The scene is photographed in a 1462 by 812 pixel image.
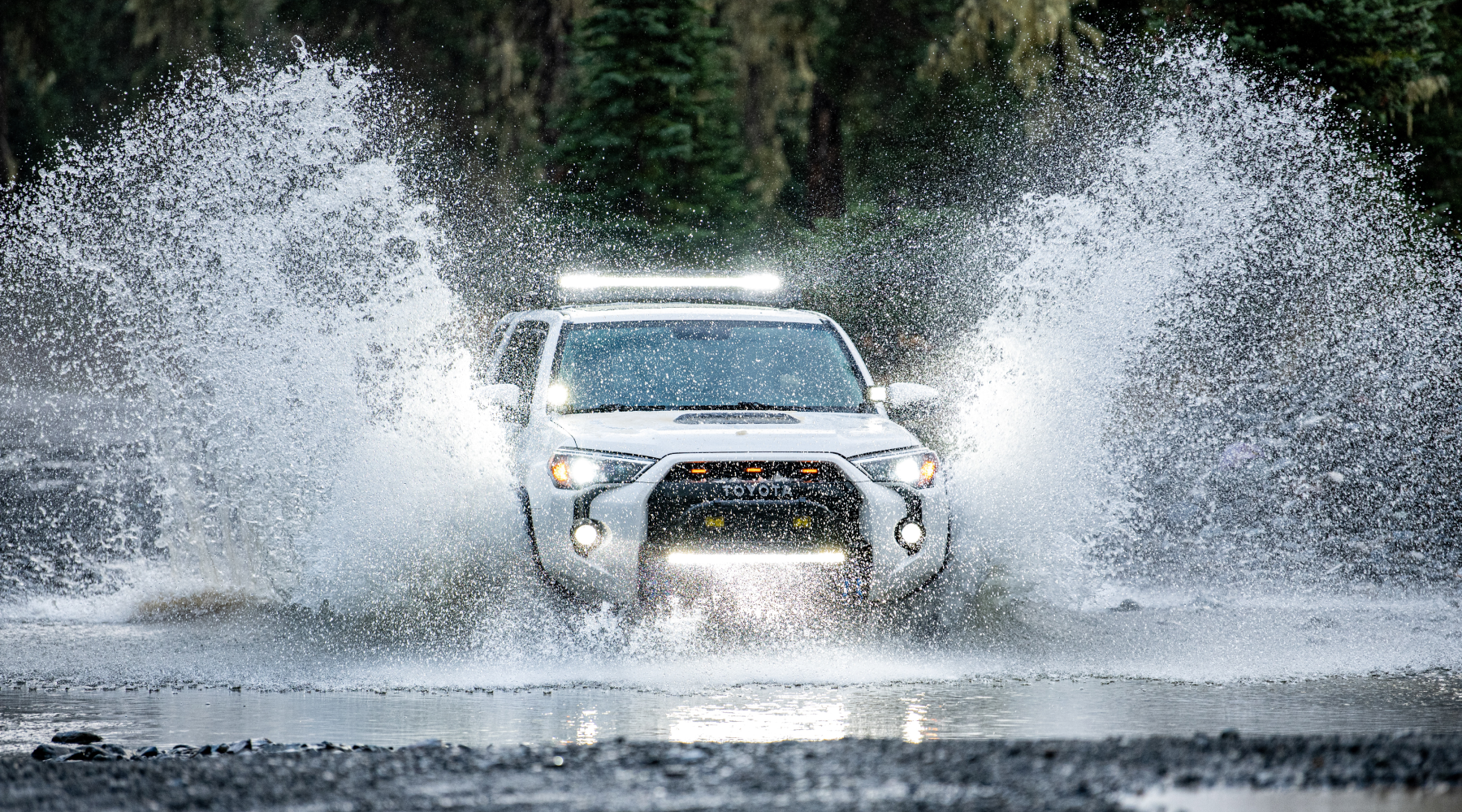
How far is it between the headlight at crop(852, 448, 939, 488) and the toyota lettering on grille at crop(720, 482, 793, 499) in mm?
426

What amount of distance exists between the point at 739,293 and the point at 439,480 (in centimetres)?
248

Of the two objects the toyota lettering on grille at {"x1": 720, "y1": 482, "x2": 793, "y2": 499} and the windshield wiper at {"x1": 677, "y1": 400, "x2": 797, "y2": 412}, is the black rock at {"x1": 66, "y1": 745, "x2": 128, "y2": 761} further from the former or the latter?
the windshield wiper at {"x1": 677, "y1": 400, "x2": 797, "y2": 412}

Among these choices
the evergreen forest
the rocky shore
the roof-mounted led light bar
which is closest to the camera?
the rocky shore

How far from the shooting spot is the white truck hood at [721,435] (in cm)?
877

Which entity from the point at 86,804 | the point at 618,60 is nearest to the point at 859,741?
the point at 86,804

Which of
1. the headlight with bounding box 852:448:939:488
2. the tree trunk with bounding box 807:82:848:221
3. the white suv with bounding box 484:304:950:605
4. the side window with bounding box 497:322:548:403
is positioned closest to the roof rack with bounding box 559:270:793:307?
the side window with bounding box 497:322:548:403

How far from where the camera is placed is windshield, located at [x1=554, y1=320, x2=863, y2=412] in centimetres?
984

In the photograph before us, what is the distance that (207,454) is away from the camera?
11.6m

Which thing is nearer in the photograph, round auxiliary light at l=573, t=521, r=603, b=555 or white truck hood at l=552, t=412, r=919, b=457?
round auxiliary light at l=573, t=521, r=603, b=555

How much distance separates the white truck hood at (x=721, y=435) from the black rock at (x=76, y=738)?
2.86 meters

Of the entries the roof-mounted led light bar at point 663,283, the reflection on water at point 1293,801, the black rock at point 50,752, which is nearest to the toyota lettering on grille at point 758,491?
the roof-mounted led light bar at point 663,283

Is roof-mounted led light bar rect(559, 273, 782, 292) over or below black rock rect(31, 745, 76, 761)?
over

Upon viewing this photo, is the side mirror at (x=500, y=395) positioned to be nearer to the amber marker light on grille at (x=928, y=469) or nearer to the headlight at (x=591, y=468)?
the headlight at (x=591, y=468)

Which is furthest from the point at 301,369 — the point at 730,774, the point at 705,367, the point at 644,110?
the point at 644,110
